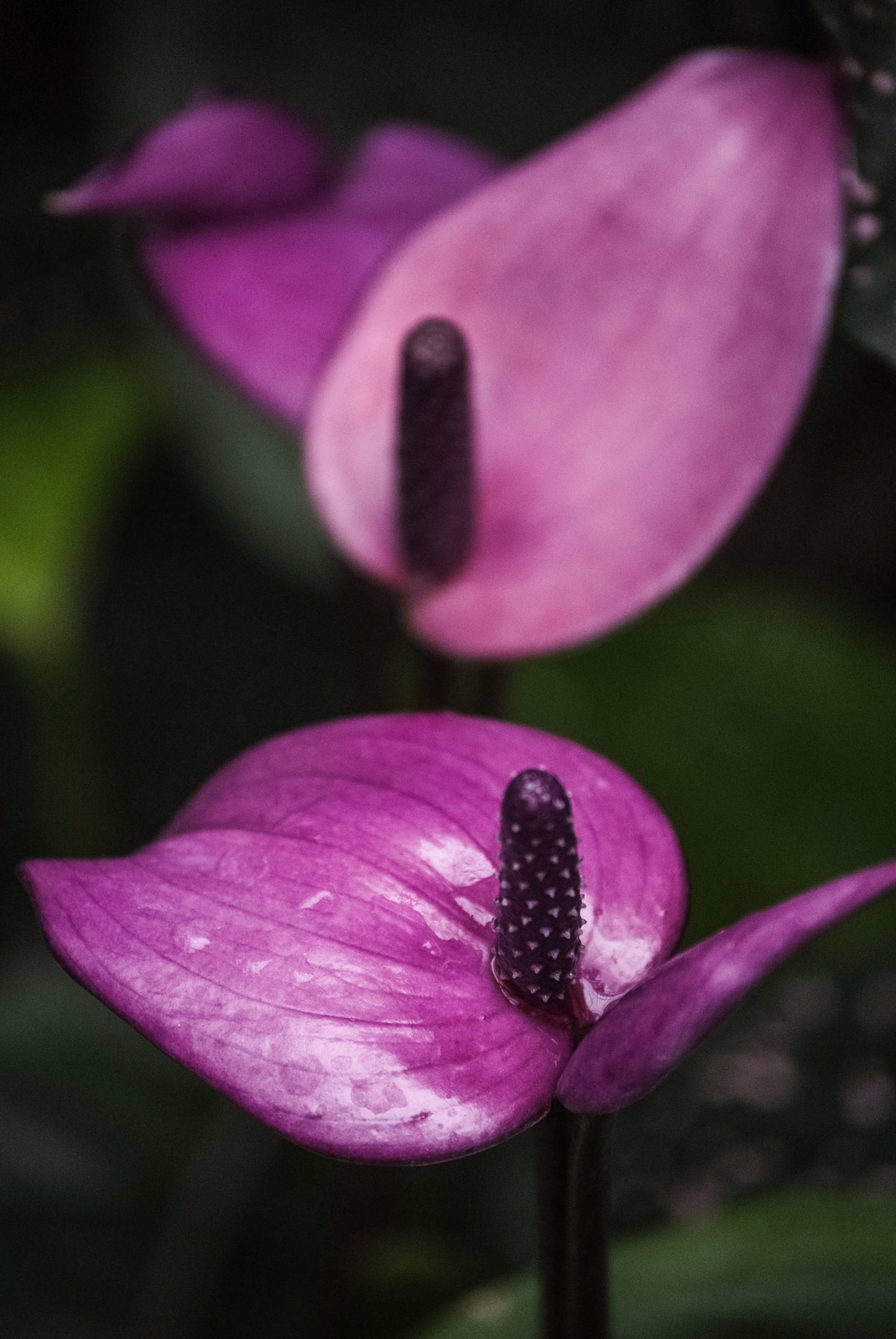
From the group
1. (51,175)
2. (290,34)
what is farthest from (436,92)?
(51,175)

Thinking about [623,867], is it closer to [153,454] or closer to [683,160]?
[683,160]

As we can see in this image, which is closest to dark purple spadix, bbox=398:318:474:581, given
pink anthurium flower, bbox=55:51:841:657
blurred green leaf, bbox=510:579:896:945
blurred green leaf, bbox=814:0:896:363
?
pink anthurium flower, bbox=55:51:841:657

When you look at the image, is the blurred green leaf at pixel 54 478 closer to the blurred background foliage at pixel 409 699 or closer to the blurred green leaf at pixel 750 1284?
the blurred background foliage at pixel 409 699

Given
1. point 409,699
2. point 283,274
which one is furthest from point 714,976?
point 409,699

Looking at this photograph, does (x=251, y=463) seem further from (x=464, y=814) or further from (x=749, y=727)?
(x=464, y=814)

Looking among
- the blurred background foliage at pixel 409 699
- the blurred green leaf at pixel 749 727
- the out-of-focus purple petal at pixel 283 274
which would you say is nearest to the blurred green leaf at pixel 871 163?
the blurred background foliage at pixel 409 699

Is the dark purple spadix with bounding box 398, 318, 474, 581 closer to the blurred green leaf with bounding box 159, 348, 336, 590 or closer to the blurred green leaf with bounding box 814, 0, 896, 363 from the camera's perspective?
the blurred green leaf with bounding box 814, 0, 896, 363
